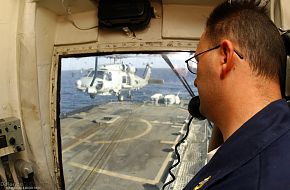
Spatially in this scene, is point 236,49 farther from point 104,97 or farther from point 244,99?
point 104,97

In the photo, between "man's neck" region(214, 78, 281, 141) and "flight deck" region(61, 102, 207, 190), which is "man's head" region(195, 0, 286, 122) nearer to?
"man's neck" region(214, 78, 281, 141)

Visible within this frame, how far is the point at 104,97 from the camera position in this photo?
1901 mm

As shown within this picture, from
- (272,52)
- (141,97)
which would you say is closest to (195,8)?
(141,97)

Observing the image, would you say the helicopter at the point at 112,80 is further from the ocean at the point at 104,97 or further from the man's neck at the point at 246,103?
the man's neck at the point at 246,103

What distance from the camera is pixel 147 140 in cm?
191

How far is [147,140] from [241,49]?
1342mm

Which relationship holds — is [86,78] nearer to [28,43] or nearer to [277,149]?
[28,43]

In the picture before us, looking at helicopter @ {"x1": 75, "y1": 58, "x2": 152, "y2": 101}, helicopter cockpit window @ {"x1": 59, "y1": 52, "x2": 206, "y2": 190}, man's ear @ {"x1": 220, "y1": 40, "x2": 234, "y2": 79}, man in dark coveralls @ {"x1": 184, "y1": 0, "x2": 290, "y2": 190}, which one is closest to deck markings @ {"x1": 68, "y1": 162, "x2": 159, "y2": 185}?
helicopter cockpit window @ {"x1": 59, "y1": 52, "x2": 206, "y2": 190}

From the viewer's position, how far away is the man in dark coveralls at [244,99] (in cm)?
54

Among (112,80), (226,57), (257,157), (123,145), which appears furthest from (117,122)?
(257,157)

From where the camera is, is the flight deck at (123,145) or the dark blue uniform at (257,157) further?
the flight deck at (123,145)

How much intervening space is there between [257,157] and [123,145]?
143cm

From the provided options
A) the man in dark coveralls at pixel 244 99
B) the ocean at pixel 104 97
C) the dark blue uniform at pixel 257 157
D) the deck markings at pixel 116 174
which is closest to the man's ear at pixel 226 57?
the man in dark coveralls at pixel 244 99

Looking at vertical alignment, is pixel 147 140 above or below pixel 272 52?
below
